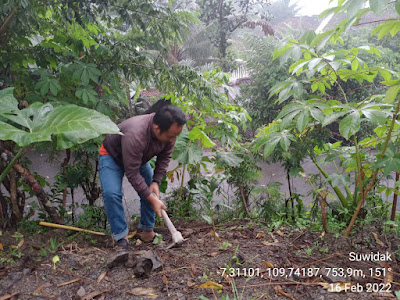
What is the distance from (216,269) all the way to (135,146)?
1060 millimetres

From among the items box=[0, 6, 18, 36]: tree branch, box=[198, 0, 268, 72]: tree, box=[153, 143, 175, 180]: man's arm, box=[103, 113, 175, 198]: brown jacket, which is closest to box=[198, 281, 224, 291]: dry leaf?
box=[103, 113, 175, 198]: brown jacket

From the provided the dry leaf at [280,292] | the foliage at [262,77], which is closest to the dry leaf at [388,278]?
the dry leaf at [280,292]

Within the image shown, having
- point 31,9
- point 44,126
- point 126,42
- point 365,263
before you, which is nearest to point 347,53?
point 365,263

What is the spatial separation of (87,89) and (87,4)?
0.68 metres

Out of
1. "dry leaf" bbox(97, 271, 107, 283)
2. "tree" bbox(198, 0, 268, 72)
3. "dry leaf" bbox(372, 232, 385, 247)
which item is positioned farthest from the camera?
"tree" bbox(198, 0, 268, 72)

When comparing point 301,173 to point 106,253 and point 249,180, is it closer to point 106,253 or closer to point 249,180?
point 249,180

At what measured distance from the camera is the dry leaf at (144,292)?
6.49ft

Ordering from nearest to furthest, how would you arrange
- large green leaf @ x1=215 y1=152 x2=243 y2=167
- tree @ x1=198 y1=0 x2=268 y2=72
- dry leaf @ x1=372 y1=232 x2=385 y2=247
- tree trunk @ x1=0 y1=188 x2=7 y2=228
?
dry leaf @ x1=372 y1=232 x2=385 y2=247 → tree trunk @ x1=0 y1=188 x2=7 y2=228 → large green leaf @ x1=215 y1=152 x2=243 y2=167 → tree @ x1=198 y1=0 x2=268 y2=72

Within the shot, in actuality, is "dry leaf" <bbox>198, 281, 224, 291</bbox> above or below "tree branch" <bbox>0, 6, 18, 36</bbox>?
below

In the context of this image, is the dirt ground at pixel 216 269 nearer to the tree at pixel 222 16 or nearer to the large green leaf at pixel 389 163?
the large green leaf at pixel 389 163

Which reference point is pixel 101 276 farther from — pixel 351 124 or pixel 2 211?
pixel 351 124

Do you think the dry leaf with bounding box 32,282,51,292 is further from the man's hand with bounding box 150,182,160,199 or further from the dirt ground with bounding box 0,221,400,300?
the man's hand with bounding box 150,182,160,199

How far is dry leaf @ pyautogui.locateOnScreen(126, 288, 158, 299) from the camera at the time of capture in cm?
198

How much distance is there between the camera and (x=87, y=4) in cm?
253
